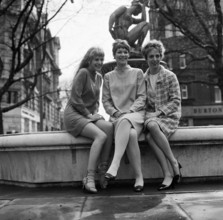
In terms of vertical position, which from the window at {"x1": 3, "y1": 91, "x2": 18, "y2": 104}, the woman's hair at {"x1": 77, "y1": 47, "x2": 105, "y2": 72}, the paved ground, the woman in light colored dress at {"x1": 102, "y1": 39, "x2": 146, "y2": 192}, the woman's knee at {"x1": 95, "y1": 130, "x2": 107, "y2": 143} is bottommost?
the paved ground

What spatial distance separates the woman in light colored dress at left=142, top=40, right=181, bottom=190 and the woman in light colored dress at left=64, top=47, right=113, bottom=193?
1.77ft

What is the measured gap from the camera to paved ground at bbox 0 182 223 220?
2733 millimetres

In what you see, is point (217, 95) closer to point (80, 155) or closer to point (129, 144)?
point (80, 155)

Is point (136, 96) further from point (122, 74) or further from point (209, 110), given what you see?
point (209, 110)

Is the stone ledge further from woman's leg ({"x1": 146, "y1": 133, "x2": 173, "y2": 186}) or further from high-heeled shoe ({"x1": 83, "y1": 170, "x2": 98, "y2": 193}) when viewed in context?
high-heeled shoe ({"x1": 83, "y1": 170, "x2": 98, "y2": 193})

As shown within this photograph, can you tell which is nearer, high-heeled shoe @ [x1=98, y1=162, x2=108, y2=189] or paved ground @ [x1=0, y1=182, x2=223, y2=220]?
paved ground @ [x1=0, y1=182, x2=223, y2=220]

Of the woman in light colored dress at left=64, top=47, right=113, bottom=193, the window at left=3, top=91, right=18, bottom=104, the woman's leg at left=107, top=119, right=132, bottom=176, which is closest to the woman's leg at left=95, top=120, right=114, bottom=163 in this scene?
the woman in light colored dress at left=64, top=47, right=113, bottom=193

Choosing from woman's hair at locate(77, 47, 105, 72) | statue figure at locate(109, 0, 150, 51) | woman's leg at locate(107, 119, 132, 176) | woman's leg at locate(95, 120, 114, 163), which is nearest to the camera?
woman's leg at locate(107, 119, 132, 176)

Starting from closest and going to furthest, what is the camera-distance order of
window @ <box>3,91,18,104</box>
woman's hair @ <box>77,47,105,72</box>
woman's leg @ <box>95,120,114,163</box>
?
woman's leg @ <box>95,120,114,163</box> < woman's hair @ <box>77,47,105,72</box> < window @ <box>3,91,18,104</box>

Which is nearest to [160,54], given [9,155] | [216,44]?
[9,155]

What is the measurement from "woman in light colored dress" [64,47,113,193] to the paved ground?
0.36 m

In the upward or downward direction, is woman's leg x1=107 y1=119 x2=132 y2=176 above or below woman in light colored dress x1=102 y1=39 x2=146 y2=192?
below

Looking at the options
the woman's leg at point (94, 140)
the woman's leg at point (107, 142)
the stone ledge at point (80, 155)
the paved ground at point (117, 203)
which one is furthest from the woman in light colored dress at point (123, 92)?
the paved ground at point (117, 203)

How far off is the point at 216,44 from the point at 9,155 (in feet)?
34.1
